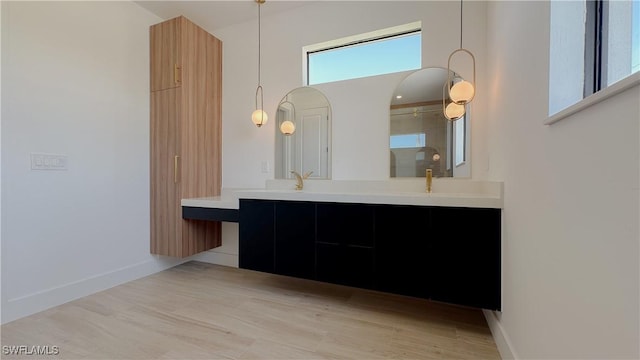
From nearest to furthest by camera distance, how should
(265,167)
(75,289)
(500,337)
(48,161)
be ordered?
(500,337), (48,161), (75,289), (265,167)

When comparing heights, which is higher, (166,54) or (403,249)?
(166,54)

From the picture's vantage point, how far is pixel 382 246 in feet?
6.00

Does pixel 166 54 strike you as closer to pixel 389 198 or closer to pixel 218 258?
pixel 218 258

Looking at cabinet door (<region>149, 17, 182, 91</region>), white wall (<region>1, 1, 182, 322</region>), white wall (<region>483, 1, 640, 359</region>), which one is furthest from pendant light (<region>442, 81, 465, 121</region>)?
white wall (<region>1, 1, 182, 322</region>)

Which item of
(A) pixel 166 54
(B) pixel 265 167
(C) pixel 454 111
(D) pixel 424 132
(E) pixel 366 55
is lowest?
(B) pixel 265 167

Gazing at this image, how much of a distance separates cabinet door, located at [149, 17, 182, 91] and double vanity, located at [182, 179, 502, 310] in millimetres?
1469

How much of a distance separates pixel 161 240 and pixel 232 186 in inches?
35.6

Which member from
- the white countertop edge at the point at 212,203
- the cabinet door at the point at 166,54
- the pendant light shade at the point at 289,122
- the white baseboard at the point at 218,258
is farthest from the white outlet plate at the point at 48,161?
the pendant light shade at the point at 289,122

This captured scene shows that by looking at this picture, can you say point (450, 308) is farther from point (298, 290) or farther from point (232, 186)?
point (232, 186)

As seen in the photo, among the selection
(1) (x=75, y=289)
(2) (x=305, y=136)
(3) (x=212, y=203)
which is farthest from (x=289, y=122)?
(1) (x=75, y=289)

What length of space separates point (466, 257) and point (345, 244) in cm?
79

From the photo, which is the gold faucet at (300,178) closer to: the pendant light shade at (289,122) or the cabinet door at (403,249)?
the pendant light shade at (289,122)

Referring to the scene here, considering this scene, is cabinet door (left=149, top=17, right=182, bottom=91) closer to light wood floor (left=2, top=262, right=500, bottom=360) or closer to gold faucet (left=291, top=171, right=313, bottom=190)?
gold faucet (left=291, top=171, right=313, bottom=190)

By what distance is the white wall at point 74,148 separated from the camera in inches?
73.7
